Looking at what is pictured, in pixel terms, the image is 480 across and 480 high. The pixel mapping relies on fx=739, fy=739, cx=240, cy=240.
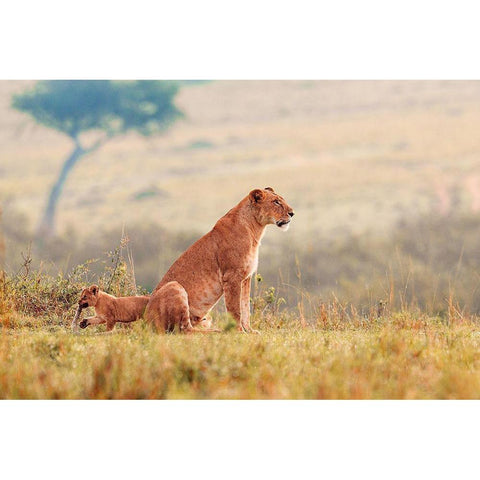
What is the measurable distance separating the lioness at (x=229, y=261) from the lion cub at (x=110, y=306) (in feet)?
1.01

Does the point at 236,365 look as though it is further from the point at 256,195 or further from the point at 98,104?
the point at 98,104

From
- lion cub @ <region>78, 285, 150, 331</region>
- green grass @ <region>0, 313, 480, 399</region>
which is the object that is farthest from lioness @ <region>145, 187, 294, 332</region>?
green grass @ <region>0, 313, 480, 399</region>

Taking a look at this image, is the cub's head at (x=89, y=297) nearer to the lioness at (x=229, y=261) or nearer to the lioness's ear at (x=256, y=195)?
the lioness at (x=229, y=261)

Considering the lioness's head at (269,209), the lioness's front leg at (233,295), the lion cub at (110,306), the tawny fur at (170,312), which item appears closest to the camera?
the tawny fur at (170,312)

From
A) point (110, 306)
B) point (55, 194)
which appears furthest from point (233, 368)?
point (55, 194)

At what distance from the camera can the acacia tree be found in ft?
34.7

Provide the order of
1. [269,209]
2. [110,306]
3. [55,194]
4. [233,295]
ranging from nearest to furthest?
1. [233,295]
2. [110,306]
3. [269,209]
4. [55,194]

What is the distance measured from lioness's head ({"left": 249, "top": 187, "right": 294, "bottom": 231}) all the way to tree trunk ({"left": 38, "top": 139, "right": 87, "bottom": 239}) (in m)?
3.41

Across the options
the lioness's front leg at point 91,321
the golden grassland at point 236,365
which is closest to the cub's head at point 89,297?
the lioness's front leg at point 91,321

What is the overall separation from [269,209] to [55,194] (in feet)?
12.0

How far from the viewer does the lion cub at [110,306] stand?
845 cm

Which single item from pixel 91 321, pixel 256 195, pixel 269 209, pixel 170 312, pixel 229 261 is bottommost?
pixel 91 321

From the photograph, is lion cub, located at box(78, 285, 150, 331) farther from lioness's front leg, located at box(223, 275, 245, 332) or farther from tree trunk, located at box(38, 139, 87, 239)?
tree trunk, located at box(38, 139, 87, 239)

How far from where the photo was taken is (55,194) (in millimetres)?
10656
